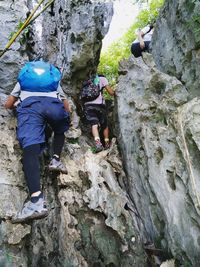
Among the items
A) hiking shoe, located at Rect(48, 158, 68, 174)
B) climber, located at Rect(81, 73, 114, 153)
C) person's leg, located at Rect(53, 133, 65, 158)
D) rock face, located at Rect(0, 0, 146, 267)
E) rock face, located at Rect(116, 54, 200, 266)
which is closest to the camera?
rock face, located at Rect(116, 54, 200, 266)

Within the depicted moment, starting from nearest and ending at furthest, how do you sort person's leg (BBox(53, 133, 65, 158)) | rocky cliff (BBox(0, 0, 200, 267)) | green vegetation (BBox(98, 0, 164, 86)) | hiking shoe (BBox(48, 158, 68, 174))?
rocky cliff (BBox(0, 0, 200, 267)) < hiking shoe (BBox(48, 158, 68, 174)) < person's leg (BBox(53, 133, 65, 158)) < green vegetation (BBox(98, 0, 164, 86))

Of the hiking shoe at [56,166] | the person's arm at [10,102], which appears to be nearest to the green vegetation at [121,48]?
the person's arm at [10,102]

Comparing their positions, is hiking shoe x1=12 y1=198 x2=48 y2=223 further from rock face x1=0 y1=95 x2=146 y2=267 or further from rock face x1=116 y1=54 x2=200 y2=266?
rock face x1=116 y1=54 x2=200 y2=266

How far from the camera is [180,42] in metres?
8.12

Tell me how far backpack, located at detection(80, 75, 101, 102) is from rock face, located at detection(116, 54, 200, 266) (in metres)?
0.69

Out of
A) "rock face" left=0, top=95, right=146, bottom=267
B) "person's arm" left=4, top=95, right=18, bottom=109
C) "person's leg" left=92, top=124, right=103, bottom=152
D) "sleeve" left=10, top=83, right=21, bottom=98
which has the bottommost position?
"rock face" left=0, top=95, right=146, bottom=267

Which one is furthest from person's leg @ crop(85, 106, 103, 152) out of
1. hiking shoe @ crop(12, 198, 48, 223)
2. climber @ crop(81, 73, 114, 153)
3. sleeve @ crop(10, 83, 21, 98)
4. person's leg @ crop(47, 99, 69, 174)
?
hiking shoe @ crop(12, 198, 48, 223)

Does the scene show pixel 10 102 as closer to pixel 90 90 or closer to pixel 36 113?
pixel 36 113

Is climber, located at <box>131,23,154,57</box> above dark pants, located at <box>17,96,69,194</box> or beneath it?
above

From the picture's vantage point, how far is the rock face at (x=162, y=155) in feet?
18.5

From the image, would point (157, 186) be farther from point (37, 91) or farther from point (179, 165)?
point (37, 91)

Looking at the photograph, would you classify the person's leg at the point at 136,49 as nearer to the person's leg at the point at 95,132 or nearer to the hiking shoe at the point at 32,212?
the person's leg at the point at 95,132

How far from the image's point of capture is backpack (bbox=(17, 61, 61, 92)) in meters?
6.52

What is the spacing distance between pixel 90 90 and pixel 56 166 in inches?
112
